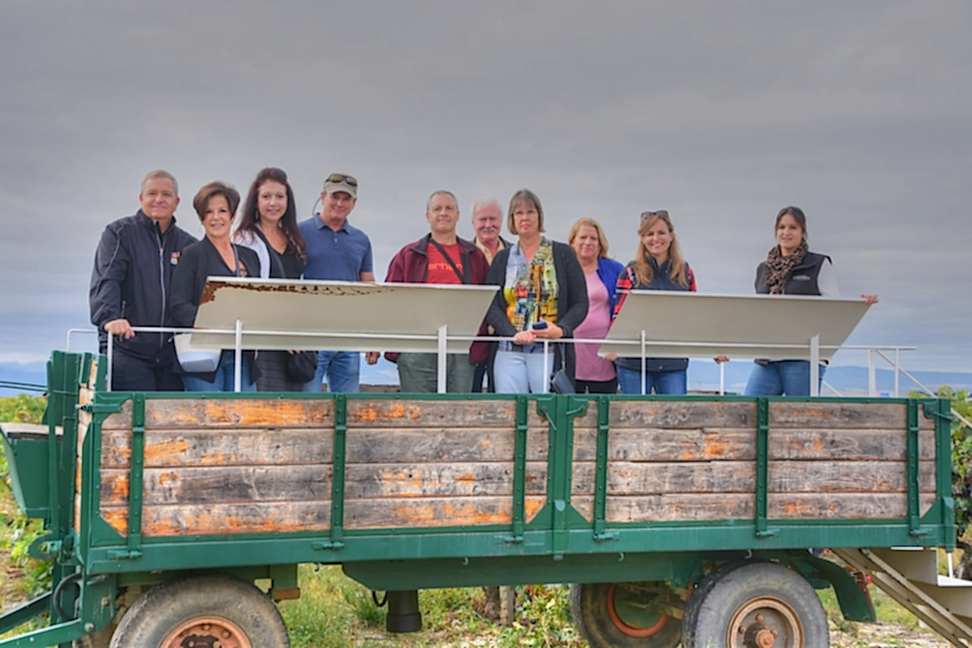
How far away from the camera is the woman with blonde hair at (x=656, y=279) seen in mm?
8219

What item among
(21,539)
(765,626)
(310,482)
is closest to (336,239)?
(310,482)

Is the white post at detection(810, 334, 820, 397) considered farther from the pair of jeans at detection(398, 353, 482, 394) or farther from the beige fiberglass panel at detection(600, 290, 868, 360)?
the pair of jeans at detection(398, 353, 482, 394)

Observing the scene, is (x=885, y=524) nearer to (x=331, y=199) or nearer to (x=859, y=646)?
(x=859, y=646)

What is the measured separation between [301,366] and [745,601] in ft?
10.7

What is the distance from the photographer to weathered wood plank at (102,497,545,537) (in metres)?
6.29

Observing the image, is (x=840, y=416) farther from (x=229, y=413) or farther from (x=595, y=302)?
(x=229, y=413)

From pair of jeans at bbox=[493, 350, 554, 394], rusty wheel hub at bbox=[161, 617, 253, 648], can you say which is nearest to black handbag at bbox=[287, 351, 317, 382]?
pair of jeans at bbox=[493, 350, 554, 394]

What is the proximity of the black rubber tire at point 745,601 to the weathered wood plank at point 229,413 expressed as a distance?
2.80 meters

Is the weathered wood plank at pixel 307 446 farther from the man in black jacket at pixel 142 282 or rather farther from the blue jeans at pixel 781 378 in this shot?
the blue jeans at pixel 781 378

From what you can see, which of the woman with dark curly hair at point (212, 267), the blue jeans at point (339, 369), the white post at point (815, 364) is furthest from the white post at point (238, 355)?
the white post at point (815, 364)

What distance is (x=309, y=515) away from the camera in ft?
21.5

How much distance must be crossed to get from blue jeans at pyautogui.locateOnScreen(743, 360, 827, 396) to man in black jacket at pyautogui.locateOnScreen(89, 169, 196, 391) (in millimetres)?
4002

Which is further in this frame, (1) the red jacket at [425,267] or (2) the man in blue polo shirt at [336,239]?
(2) the man in blue polo shirt at [336,239]

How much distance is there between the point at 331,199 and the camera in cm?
827
